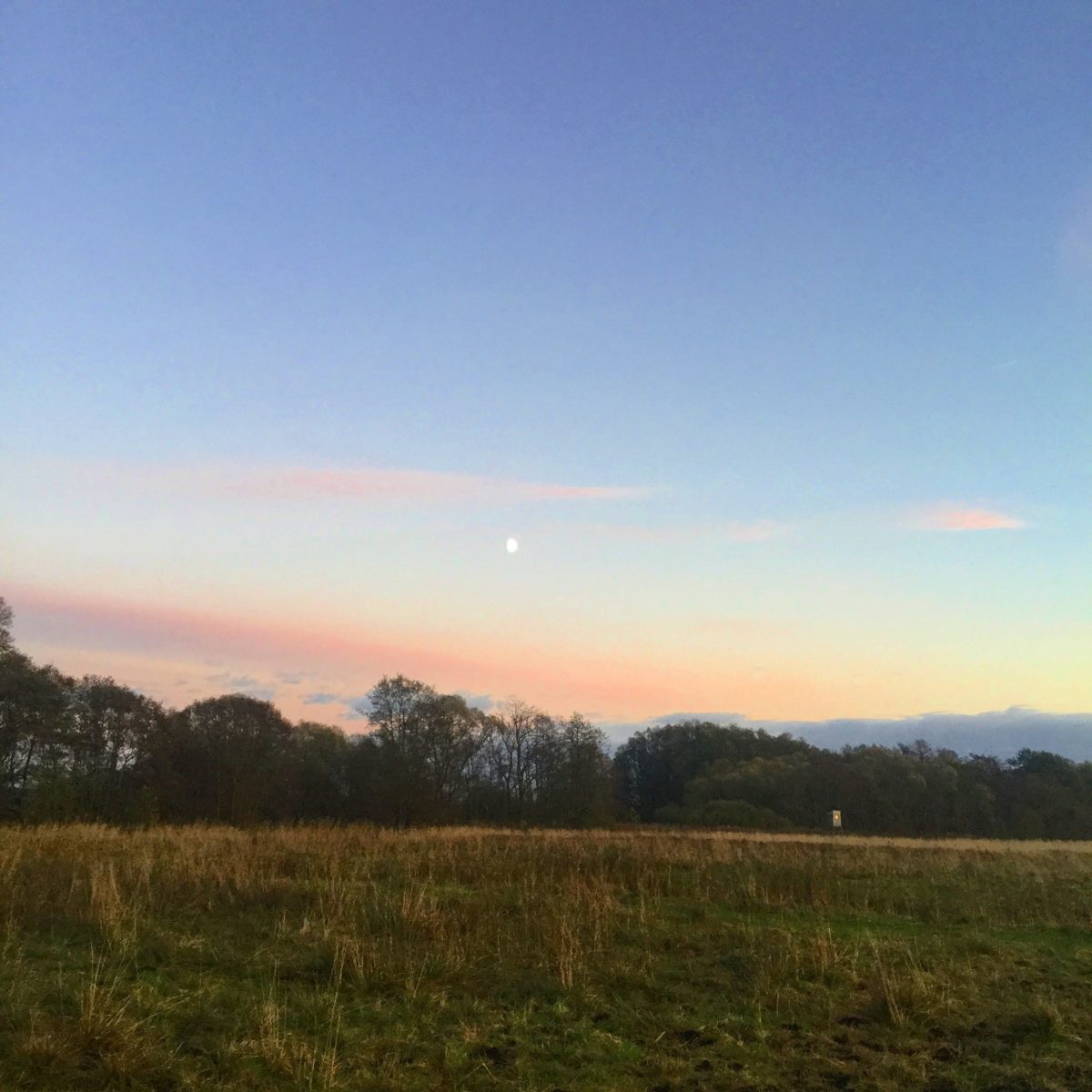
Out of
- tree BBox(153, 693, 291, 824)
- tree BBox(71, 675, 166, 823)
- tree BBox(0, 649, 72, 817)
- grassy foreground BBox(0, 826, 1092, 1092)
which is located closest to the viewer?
grassy foreground BBox(0, 826, 1092, 1092)

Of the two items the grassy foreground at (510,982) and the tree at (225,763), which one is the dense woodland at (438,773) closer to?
the tree at (225,763)

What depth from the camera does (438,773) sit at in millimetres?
61250

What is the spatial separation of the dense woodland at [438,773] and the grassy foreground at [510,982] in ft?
95.6

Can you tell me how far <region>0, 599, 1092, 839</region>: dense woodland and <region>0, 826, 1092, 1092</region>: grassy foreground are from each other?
2914cm

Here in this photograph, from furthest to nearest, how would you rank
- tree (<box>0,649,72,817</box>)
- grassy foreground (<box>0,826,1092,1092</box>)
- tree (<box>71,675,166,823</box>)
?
tree (<box>71,675,166,823</box>), tree (<box>0,649,72,817</box>), grassy foreground (<box>0,826,1092,1092</box>)

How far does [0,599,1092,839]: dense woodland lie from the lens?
4288 centimetres

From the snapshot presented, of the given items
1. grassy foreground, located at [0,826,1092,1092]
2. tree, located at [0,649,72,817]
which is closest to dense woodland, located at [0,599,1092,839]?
tree, located at [0,649,72,817]

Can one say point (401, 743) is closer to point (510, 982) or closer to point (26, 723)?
point (26, 723)

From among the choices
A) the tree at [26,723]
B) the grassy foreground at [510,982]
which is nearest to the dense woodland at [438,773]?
the tree at [26,723]

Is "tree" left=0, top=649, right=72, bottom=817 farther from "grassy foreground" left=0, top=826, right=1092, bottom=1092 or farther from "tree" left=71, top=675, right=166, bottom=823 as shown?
"grassy foreground" left=0, top=826, right=1092, bottom=1092

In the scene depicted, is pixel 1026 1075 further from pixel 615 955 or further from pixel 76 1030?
pixel 76 1030

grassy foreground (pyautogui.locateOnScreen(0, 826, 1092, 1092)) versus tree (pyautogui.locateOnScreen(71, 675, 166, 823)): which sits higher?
tree (pyautogui.locateOnScreen(71, 675, 166, 823))

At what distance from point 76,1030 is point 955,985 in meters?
8.22

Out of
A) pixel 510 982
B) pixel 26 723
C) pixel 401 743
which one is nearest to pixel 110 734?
pixel 26 723
